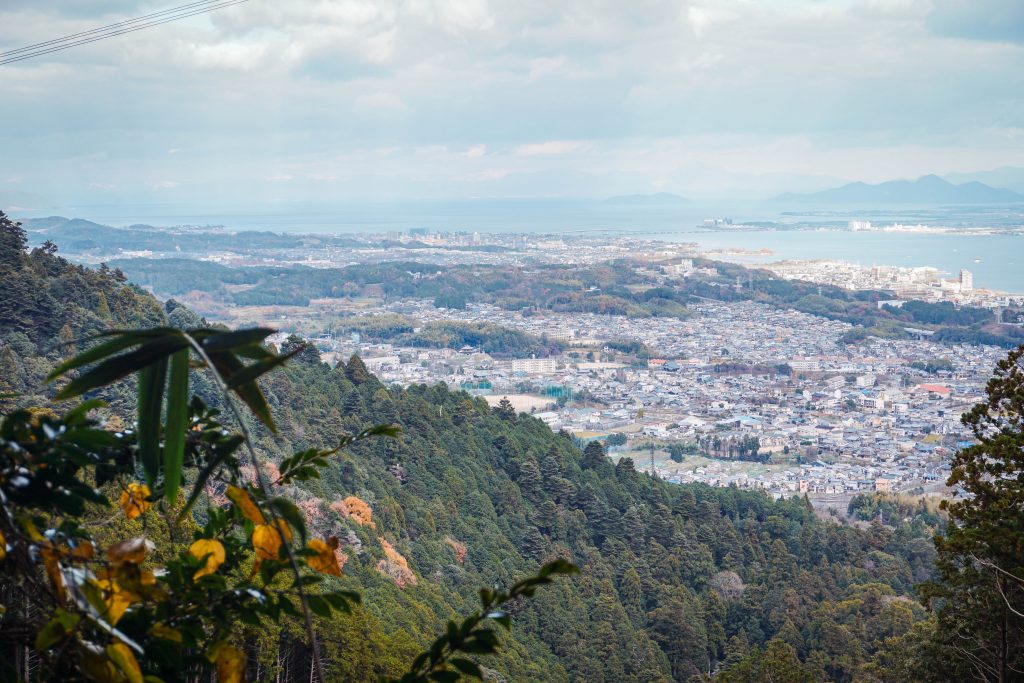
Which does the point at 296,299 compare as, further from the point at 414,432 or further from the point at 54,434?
the point at 54,434

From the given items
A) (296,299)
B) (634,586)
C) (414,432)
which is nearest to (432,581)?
(634,586)

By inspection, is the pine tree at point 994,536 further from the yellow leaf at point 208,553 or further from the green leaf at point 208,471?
the green leaf at point 208,471

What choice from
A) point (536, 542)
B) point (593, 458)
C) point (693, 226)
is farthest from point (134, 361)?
point (693, 226)

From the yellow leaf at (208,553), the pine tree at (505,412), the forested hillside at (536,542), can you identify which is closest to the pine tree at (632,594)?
the forested hillside at (536,542)

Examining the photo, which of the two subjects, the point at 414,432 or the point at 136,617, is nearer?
the point at 136,617

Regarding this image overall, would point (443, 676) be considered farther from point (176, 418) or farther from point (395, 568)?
point (395, 568)

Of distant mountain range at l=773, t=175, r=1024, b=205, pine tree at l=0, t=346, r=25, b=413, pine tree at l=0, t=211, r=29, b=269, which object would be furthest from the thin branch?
distant mountain range at l=773, t=175, r=1024, b=205
